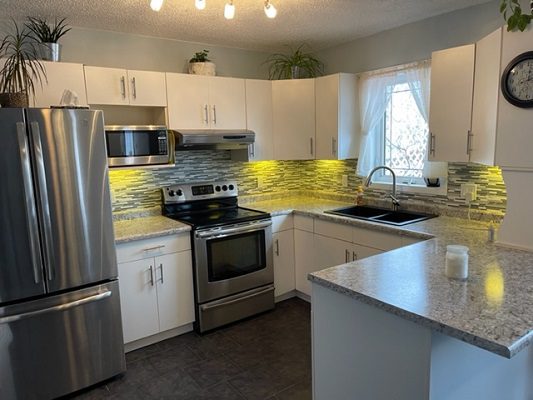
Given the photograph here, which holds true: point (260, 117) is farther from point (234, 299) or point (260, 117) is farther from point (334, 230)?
point (234, 299)

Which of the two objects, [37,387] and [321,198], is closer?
[37,387]

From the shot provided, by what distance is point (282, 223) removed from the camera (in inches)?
A: 140

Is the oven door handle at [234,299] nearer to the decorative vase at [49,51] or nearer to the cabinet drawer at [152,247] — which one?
the cabinet drawer at [152,247]

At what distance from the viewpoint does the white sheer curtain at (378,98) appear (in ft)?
10.2

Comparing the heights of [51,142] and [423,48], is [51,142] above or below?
below

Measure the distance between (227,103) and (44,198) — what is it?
5.78ft

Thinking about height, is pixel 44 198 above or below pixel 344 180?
above

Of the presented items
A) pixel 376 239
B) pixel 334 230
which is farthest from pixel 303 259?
pixel 376 239

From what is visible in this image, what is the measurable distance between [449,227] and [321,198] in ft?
5.32

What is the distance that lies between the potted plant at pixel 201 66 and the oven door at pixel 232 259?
1360 mm

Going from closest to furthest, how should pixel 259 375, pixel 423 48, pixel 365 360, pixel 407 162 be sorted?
1. pixel 365 360
2. pixel 259 375
3. pixel 423 48
4. pixel 407 162

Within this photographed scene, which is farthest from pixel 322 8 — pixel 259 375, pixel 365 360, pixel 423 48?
pixel 259 375

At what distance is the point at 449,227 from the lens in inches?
107

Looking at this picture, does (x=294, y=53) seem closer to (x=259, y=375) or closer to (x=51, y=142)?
(x=51, y=142)
